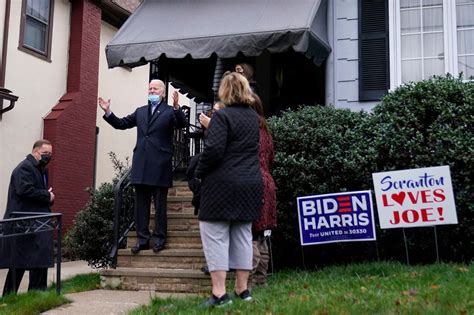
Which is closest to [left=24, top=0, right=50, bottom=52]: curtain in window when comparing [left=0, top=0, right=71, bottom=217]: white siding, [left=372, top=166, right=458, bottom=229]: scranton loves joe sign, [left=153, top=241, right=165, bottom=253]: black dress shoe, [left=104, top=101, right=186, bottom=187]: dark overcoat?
[left=0, top=0, right=71, bottom=217]: white siding

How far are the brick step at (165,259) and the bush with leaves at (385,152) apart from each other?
1158 mm

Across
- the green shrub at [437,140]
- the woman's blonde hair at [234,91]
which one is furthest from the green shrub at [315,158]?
the woman's blonde hair at [234,91]

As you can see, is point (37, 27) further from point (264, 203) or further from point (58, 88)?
point (264, 203)

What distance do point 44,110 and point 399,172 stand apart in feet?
29.1

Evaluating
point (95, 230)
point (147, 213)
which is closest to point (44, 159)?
point (147, 213)

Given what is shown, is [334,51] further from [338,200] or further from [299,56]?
[338,200]

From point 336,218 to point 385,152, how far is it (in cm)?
97

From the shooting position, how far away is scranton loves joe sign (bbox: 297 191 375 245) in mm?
6348

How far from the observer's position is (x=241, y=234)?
15.3ft

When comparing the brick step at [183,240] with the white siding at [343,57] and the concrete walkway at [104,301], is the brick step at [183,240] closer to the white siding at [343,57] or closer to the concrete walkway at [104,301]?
the concrete walkway at [104,301]

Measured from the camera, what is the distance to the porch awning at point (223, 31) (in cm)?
762

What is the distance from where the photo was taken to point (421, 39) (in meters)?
8.23

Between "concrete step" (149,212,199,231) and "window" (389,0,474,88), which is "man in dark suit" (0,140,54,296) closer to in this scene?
"concrete step" (149,212,199,231)

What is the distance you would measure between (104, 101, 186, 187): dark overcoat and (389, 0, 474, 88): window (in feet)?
11.3
